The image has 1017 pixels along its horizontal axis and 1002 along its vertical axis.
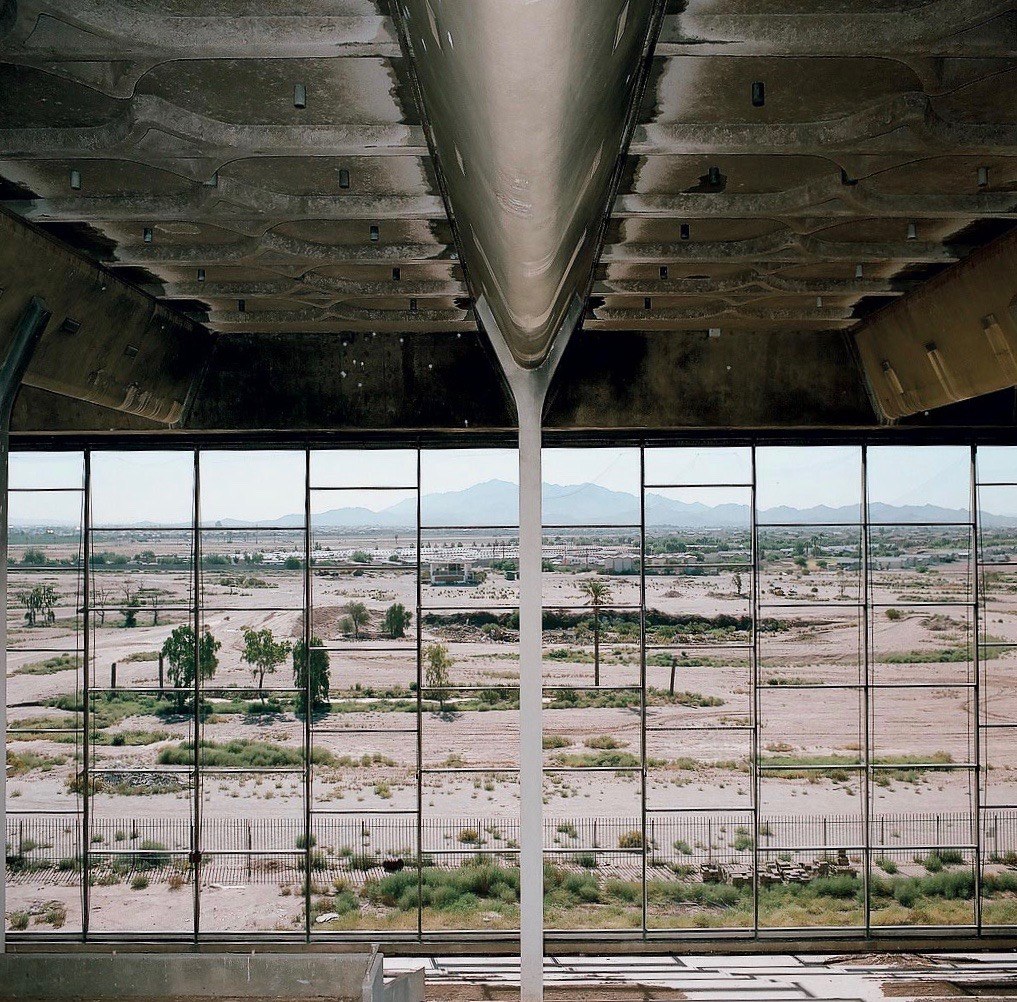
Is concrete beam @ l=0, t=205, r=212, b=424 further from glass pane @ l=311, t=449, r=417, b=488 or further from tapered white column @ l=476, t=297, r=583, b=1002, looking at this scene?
glass pane @ l=311, t=449, r=417, b=488

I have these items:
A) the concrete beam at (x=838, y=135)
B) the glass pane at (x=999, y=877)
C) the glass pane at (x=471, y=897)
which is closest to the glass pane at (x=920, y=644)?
the glass pane at (x=999, y=877)

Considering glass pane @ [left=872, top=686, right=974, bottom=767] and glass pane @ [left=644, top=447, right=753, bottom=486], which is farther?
glass pane @ [left=872, top=686, right=974, bottom=767]

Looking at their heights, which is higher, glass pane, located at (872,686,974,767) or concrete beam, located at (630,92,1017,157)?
concrete beam, located at (630,92,1017,157)

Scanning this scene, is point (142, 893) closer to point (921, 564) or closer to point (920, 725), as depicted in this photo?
point (920, 725)

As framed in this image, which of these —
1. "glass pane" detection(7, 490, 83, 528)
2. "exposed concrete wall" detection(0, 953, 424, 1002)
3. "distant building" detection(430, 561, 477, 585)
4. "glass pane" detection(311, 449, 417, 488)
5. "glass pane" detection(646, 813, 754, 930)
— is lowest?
"glass pane" detection(646, 813, 754, 930)

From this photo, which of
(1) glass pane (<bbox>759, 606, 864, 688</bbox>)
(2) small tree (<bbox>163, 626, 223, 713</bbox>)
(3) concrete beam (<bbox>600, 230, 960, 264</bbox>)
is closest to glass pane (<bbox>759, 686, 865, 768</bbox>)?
(1) glass pane (<bbox>759, 606, 864, 688</bbox>)

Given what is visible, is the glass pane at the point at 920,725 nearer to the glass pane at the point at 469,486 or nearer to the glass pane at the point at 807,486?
the glass pane at the point at 807,486
